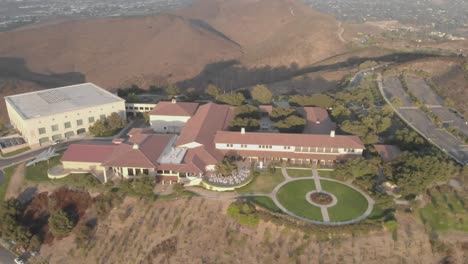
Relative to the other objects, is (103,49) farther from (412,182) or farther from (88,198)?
(412,182)

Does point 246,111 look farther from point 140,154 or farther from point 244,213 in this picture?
point 244,213

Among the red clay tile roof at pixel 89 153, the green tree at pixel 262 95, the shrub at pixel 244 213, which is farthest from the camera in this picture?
the green tree at pixel 262 95

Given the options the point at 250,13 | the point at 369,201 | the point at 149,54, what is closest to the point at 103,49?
the point at 149,54

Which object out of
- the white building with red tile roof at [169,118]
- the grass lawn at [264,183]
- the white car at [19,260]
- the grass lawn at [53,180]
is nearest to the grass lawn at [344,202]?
the grass lawn at [264,183]

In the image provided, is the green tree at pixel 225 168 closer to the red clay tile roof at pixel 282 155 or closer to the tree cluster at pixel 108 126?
the red clay tile roof at pixel 282 155

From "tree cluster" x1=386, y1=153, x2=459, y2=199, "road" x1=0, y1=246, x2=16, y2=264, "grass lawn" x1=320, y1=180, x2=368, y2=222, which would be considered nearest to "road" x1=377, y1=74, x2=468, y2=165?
"tree cluster" x1=386, y1=153, x2=459, y2=199

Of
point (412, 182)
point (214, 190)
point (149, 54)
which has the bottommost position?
point (149, 54)

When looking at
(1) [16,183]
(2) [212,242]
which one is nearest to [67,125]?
(1) [16,183]
